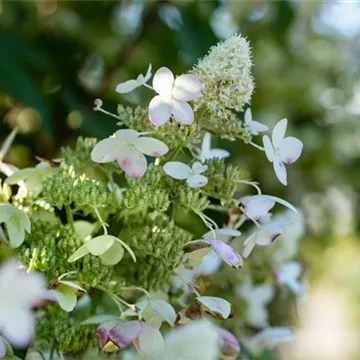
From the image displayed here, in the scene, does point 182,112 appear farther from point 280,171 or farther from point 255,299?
point 255,299

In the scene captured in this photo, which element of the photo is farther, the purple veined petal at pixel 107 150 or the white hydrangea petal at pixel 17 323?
the purple veined petal at pixel 107 150

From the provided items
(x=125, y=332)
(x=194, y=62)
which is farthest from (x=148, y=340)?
A: (x=194, y=62)

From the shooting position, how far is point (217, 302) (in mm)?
397

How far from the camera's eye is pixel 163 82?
0.41 m

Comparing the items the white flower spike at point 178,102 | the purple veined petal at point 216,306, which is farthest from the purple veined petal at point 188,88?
the purple veined petal at point 216,306

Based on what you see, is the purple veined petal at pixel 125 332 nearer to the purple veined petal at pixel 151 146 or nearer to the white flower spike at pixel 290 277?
the purple veined petal at pixel 151 146

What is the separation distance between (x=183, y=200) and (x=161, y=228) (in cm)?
3

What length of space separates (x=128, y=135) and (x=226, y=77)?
58 millimetres

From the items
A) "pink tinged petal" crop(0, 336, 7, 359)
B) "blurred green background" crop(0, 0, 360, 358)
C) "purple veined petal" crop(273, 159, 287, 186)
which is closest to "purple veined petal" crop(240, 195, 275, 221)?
"purple veined petal" crop(273, 159, 287, 186)

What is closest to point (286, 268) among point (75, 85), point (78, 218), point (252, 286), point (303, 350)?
point (252, 286)

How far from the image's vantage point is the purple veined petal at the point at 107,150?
403mm

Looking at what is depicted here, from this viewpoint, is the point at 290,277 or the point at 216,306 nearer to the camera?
the point at 216,306

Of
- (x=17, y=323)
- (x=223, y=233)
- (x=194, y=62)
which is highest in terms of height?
(x=194, y=62)

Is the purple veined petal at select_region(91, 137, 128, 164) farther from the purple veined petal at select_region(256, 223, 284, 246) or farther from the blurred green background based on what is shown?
the blurred green background
